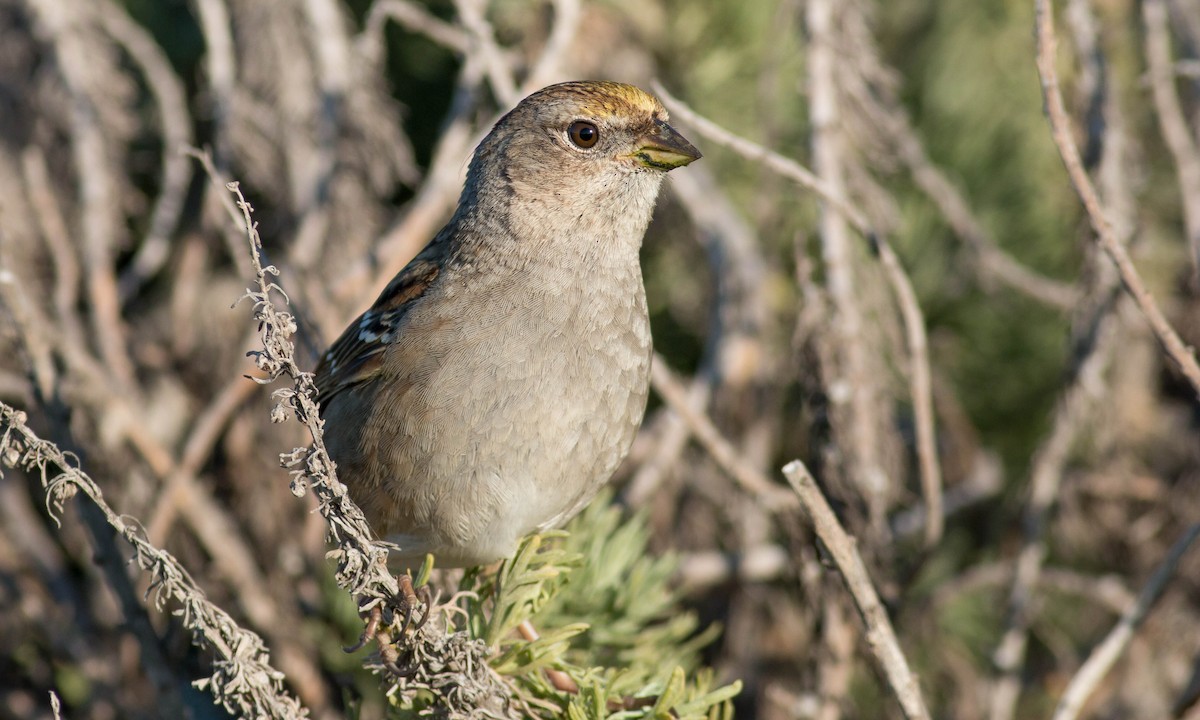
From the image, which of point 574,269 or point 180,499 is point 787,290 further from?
point 180,499

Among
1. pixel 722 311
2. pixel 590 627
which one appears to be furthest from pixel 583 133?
pixel 590 627

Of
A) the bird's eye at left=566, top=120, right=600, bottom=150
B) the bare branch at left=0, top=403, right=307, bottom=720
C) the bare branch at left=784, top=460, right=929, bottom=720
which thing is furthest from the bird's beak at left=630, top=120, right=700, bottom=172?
the bare branch at left=0, top=403, right=307, bottom=720

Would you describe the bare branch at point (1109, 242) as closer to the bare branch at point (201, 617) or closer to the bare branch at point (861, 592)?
the bare branch at point (861, 592)

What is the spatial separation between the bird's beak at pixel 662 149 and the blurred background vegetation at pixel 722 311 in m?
0.13

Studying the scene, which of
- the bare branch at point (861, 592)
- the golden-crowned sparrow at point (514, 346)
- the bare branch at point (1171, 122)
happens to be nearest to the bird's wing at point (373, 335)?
the golden-crowned sparrow at point (514, 346)

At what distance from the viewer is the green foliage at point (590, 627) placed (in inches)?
82.4

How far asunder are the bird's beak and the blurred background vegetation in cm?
13

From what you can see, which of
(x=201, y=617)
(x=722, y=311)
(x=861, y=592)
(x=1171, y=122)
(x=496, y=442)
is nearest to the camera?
(x=201, y=617)

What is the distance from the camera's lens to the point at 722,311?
10.7 feet

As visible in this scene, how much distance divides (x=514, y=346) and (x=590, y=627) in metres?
0.61

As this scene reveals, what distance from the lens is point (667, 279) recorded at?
12.6ft

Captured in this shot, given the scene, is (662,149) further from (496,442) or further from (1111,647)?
(1111,647)

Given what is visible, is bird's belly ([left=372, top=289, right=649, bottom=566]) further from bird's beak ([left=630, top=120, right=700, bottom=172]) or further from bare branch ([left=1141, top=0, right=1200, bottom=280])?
bare branch ([left=1141, top=0, right=1200, bottom=280])

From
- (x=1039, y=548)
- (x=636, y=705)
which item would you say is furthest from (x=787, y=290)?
(x=636, y=705)
